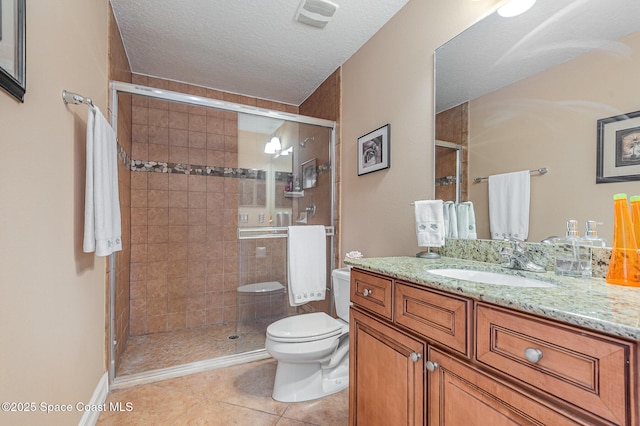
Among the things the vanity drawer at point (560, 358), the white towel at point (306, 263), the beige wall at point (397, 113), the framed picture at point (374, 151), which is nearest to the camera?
the vanity drawer at point (560, 358)

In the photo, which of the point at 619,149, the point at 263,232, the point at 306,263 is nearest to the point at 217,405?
the point at 306,263

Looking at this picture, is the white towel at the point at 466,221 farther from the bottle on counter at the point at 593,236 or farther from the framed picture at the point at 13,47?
the framed picture at the point at 13,47

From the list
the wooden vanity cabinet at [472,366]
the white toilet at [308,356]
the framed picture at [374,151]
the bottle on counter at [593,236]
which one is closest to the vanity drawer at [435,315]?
the wooden vanity cabinet at [472,366]

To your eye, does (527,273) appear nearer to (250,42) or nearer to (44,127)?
(44,127)

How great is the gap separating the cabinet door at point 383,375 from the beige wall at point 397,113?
67cm

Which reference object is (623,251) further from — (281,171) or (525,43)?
(281,171)

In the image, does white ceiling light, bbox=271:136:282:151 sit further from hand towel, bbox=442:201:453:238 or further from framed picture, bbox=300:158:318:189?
hand towel, bbox=442:201:453:238

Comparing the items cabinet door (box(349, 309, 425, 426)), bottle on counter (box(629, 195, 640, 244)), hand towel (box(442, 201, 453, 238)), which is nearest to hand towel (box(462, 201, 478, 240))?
hand towel (box(442, 201, 453, 238))

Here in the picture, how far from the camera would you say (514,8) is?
3.85ft

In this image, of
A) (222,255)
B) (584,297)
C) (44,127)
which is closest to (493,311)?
(584,297)

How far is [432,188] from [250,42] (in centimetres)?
172

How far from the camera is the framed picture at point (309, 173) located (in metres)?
2.52

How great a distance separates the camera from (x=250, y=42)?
2092 mm

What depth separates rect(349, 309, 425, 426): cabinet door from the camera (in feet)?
2.99
